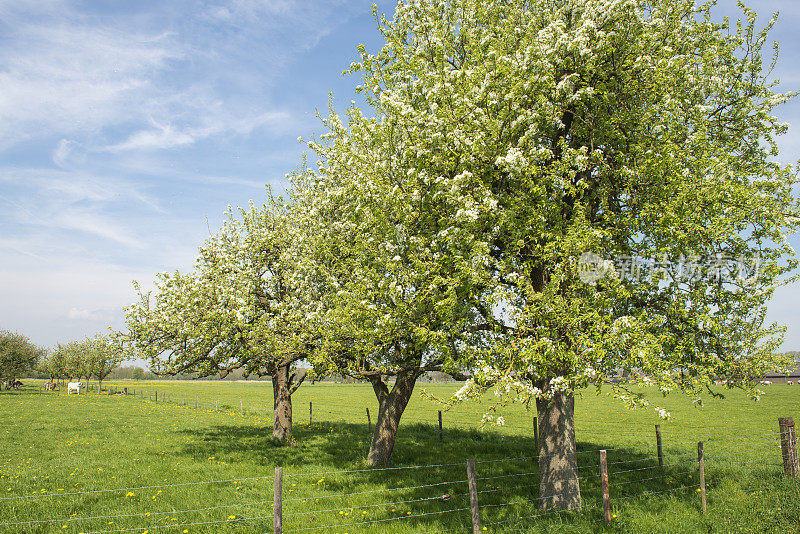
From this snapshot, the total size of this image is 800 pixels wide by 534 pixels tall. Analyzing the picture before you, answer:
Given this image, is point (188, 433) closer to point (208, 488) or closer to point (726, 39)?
point (208, 488)

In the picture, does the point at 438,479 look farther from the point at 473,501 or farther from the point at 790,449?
the point at 790,449

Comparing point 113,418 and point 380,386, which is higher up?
point 380,386

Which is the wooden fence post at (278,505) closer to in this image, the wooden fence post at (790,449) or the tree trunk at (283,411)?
the wooden fence post at (790,449)

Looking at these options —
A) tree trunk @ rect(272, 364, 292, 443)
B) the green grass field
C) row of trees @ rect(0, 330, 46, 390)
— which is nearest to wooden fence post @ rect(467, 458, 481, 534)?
the green grass field

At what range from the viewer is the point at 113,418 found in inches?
1501

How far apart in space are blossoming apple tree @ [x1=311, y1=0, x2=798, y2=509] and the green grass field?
298 cm

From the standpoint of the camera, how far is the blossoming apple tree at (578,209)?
1091 centimetres

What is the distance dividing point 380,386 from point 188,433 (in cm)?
1645

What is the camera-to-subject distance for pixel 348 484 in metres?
15.8

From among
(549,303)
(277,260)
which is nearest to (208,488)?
(277,260)

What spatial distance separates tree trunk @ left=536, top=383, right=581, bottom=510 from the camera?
12634 millimetres

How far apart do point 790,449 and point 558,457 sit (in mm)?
7933

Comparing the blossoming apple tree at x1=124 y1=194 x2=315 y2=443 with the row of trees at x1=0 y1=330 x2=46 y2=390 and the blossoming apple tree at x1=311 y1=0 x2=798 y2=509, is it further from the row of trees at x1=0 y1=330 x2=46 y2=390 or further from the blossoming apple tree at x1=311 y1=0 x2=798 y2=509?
the row of trees at x1=0 y1=330 x2=46 y2=390

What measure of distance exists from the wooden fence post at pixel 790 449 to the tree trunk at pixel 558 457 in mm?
7052
